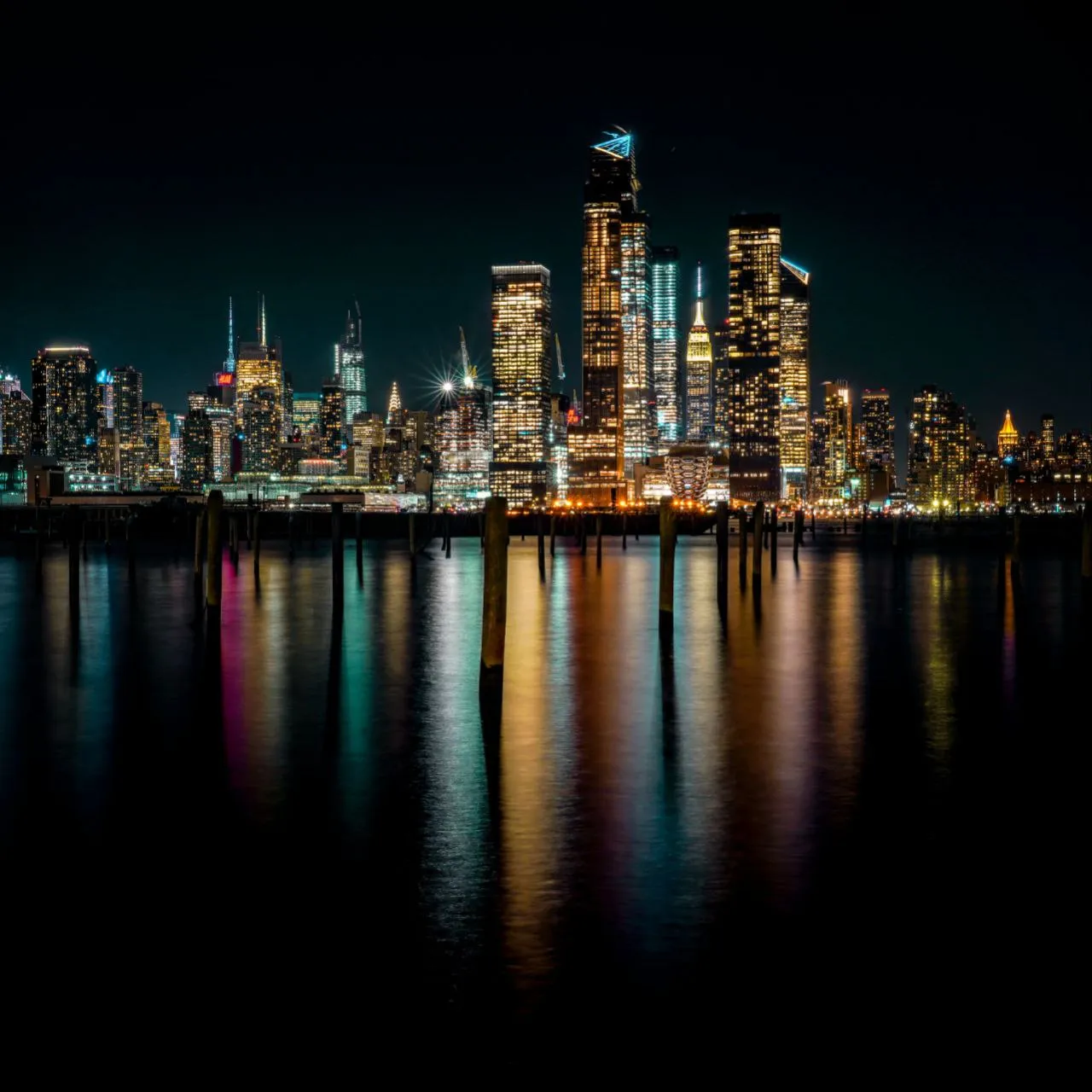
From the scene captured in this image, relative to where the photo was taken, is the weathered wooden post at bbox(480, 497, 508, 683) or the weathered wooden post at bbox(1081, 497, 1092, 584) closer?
the weathered wooden post at bbox(480, 497, 508, 683)

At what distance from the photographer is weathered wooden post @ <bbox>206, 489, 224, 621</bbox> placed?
28.7 m

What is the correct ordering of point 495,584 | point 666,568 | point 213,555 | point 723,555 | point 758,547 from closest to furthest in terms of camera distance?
point 495,584 → point 213,555 → point 666,568 → point 723,555 → point 758,547

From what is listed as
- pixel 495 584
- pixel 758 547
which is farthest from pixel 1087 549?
pixel 495 584

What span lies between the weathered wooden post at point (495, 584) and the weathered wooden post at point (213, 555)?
483 inches

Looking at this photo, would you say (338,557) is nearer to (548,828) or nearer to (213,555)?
(213,555)

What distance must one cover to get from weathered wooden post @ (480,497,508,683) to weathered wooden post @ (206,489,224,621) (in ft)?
40.2

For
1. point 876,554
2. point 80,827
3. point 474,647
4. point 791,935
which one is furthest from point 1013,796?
point 876,554

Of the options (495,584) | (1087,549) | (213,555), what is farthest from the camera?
(1087,549)

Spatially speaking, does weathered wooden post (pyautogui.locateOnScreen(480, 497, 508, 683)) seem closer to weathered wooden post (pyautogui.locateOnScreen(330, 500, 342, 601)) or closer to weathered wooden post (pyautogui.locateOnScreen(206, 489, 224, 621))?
weathered wooden post (pyautogui.locateOnScreen(206, 489, 224, 621))

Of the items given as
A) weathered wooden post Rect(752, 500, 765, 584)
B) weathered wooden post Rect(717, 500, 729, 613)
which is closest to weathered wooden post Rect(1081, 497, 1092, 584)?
weathered wooden post Rect(752, 500, 765, 584)

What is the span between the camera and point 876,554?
85938 mm

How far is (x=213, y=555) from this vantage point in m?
29.4

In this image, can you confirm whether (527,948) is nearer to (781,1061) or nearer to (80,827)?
(781,1061)

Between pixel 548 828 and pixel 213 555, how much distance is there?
19.8 m
